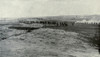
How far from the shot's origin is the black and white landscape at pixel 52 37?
55.4 inches

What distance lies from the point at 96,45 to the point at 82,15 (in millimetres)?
367

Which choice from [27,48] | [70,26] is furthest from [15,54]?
[70,26]

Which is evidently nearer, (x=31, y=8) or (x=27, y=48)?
(x=27, y=48)

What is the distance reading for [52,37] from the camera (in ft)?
4.84

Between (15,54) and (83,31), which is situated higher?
(83,31)

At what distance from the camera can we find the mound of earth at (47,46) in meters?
1.40

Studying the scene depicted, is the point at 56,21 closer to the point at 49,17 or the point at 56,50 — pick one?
the point at 49,17

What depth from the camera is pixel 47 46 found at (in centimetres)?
144

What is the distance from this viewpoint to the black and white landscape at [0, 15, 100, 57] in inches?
55.4

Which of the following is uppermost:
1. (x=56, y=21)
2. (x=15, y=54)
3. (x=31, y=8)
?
(x=31, y=8)

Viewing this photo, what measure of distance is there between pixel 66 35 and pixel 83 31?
0.20 metres

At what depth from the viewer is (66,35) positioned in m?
1.50

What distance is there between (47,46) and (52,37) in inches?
4.5

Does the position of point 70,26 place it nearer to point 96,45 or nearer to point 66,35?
point 66,35
